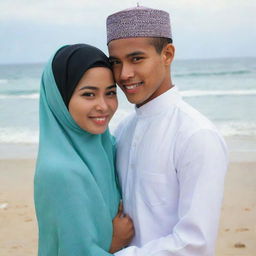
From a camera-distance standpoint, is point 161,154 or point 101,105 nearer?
point 161,154

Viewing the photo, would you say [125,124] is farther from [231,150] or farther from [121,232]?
[231,150]

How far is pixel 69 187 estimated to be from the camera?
6.33ft

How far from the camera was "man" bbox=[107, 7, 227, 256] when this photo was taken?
1.77 meters

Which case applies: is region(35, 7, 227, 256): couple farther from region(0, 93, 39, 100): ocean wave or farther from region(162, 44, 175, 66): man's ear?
region(0, 93, 39, 100): ocean wave

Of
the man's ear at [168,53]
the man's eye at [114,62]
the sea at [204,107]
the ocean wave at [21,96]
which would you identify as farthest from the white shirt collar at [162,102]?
the ocean wave at [21,96]

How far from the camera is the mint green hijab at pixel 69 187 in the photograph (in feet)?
6.32

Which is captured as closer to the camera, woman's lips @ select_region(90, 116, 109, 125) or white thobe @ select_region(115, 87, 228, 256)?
white thobe @ select_region(115, 87, 228, 256)

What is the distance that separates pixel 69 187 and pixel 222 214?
379 cm

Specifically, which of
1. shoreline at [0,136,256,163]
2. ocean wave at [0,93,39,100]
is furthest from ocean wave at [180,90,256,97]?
shoreline at [0,136,256,163]

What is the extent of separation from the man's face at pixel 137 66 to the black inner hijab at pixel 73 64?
73mm

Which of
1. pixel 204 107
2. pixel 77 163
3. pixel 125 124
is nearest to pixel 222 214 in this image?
pixel 125 124

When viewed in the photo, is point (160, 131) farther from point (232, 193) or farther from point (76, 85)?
point (232, 193)

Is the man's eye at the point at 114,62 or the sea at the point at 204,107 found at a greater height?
the man's eye at the point at 114,62

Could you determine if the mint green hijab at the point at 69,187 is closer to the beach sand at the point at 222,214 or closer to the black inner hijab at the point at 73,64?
the black inner hijab at the point at 73,64
